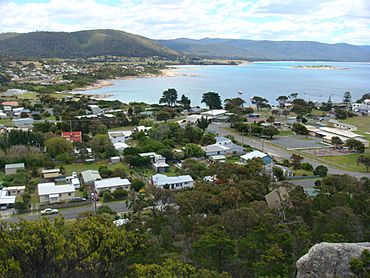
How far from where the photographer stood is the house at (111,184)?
45.3ft

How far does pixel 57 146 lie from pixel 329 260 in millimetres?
14990

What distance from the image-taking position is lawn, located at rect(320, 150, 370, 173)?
17328 millimetres

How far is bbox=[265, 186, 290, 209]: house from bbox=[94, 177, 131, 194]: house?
16.1 feet

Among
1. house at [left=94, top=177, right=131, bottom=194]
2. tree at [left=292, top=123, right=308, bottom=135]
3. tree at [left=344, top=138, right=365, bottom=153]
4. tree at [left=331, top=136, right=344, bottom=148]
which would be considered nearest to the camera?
house at [left=94, top=177, right=131, bottom=194]

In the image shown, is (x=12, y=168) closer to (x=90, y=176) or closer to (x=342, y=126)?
(x=90, y=176)

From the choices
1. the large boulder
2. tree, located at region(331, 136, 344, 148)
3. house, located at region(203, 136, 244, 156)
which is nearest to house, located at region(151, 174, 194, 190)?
house, located at region(203, 136, 244, 156)

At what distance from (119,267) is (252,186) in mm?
6292

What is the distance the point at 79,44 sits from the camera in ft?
353

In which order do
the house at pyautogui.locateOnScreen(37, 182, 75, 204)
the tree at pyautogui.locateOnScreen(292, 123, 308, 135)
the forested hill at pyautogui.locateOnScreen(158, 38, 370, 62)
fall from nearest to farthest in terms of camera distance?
1. the house at pyautogui.locateOnScreen(37, 182, 75, 204)
2. the tree at pyautogui.locateOnScreen(292, 123, 308, 135)
3. the forested hill at pyautogui.locateOnScreen(158, 38, 370, 62)

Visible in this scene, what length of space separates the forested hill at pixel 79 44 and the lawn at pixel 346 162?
276ft

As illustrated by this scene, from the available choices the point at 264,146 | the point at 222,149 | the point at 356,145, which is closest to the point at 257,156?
the point at 222,149

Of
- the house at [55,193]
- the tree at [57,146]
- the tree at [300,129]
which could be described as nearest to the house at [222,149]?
the tree at [300,129]

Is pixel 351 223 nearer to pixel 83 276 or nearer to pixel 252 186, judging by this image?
pixel 252 186

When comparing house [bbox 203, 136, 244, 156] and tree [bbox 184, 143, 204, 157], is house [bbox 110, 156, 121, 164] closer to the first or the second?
tree [bbox 184, 143, 204, 157]
